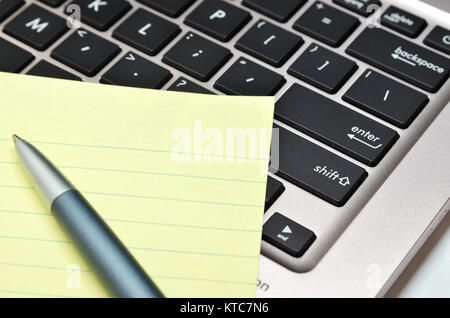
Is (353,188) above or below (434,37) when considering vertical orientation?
below

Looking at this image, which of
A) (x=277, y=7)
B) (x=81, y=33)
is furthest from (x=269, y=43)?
(x=81, y=33)

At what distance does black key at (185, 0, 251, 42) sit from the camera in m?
0.49

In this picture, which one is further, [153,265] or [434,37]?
[434,37]

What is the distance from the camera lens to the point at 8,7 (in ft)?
1.66

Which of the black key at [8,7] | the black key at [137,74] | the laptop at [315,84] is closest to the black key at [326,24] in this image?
the laptop at [315,84]

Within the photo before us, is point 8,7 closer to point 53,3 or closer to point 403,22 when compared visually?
point 53,3

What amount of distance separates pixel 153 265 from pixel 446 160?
0.20 m

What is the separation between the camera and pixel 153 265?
1.21 feet

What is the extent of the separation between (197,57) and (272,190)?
0.40 feet

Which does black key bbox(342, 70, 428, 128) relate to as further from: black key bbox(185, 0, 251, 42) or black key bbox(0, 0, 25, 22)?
black key bbox(0, 0, 25, 22)

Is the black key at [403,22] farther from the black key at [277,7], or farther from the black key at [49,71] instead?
the black key at [49,71]

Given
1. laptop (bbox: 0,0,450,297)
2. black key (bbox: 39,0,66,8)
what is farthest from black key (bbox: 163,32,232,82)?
black key (bbox: 39,0,66,8)
